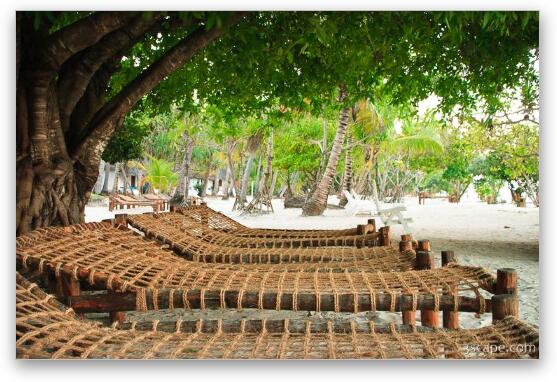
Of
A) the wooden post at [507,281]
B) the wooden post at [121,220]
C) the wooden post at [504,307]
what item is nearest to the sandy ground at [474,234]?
the wooden post at [121,220]

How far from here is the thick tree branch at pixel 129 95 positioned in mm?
2935

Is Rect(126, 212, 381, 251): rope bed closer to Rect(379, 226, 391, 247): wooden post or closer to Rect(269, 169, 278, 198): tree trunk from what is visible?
Rect(379, 226, 391, 247): wooden post

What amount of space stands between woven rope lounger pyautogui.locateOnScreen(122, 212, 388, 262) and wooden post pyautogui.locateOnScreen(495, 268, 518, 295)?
1078 millimetres

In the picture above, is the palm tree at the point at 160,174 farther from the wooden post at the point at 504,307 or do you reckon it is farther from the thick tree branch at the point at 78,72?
the wooden post at the point at 504,307

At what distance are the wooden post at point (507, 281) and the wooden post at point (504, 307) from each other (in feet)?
0.28

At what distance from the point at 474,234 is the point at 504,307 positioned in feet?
13.0

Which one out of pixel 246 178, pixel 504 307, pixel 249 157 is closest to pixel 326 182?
pixel 246 178

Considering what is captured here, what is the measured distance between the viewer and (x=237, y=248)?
10.6ft

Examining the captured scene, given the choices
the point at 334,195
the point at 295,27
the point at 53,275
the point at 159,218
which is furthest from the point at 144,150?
the point at 334,195

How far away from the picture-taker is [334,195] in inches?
330

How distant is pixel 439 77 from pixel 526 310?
200 centimetres

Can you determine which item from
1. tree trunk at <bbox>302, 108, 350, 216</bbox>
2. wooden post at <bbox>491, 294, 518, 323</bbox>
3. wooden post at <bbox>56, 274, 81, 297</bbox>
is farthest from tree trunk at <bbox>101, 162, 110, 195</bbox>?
tree trunk at <bbox>302, 108, 350, 216</bbox>

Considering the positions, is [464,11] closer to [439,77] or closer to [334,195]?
[439,77]

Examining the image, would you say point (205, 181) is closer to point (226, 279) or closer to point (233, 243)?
point (233, 243)
